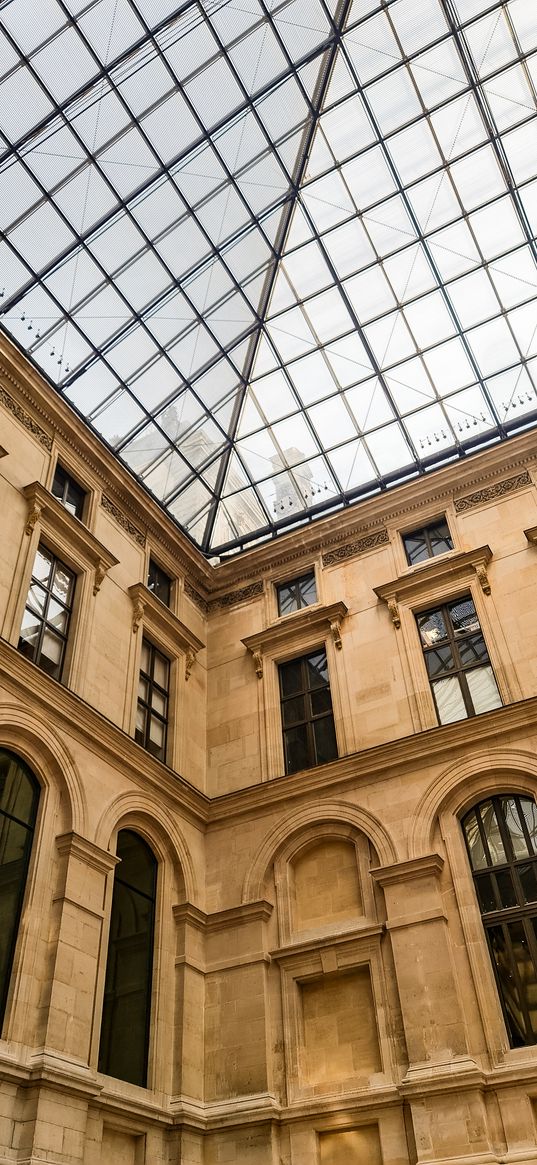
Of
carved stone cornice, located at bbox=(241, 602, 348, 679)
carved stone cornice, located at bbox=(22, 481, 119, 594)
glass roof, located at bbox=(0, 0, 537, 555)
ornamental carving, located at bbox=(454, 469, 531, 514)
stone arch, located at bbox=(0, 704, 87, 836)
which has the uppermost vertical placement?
glass roof, located at bbox=(0, 0, 537, 555)

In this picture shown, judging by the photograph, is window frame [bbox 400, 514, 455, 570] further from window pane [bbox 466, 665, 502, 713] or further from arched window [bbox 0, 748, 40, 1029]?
arched window [bbox 0, 748, 40, 1029]

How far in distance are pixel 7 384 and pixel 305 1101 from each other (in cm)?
1740

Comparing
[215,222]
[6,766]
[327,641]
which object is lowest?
[6,766]

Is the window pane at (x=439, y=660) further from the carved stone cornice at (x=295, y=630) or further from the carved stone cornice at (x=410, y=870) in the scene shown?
the carved stone cornice at (x=410, y=870)

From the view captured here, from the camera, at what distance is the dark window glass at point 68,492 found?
75.0ft

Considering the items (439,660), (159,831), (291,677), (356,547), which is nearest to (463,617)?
(439,660)

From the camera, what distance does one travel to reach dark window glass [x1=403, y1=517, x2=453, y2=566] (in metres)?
25.0

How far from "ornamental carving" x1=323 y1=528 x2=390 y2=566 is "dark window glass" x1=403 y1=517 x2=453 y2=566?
0.68 meters

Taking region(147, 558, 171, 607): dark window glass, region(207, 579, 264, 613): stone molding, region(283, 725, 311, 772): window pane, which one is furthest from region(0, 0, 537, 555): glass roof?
region(283, 725, 311, 772): window pane

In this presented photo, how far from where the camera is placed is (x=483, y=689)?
2156 cm

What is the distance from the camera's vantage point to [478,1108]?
15.9 metres

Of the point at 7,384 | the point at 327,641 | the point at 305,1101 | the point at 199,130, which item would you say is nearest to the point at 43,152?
the point at 199,130

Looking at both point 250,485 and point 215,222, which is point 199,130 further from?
point 250,485

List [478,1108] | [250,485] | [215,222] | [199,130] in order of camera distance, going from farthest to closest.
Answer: [250,485] < [215,222] < [199,130] < [478,1108]
